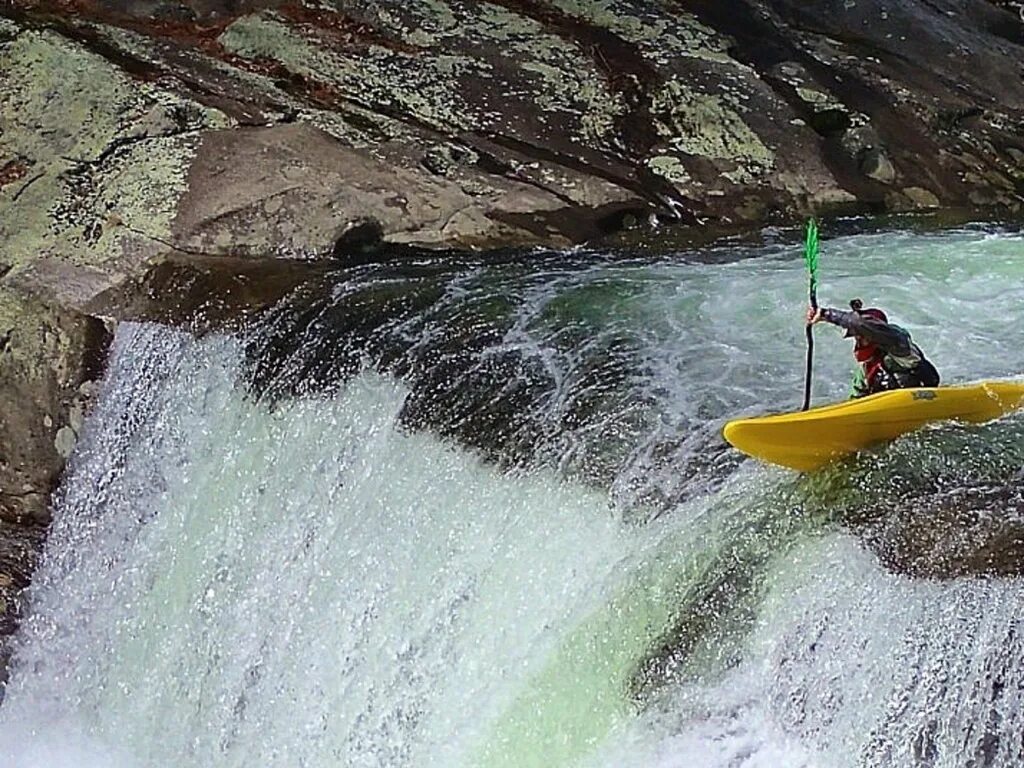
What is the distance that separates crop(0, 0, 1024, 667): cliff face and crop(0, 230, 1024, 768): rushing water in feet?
1.10

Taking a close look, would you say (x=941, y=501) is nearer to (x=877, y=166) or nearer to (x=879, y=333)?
(x=879, y=333)

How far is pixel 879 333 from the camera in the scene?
11.2 feet

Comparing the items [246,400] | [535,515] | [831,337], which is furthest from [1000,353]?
[246,400]

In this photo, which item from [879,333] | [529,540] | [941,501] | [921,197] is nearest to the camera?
[941,501]

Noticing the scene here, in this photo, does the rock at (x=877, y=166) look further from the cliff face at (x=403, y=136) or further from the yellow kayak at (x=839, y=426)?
the yellow kayak at (x=839, y=426)

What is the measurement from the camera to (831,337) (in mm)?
4578

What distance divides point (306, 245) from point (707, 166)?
1.85 m

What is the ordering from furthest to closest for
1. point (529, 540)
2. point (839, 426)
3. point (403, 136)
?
1. point (403, 136)
2. point (529, 540)
3. point (839, 426)

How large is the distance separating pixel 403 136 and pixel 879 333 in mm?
3079

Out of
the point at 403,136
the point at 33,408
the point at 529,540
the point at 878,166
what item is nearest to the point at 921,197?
the point at 878,166

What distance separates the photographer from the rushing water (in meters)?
3.03

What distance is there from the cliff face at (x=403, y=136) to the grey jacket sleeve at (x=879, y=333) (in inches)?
90.5

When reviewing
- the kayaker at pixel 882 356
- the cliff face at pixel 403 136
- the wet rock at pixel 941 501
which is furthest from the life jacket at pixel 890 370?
the cliff face at pixel 403 136

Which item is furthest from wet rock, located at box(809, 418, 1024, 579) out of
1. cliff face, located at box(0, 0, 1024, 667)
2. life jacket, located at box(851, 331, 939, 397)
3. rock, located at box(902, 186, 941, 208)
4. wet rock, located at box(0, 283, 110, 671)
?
wet rock, located at box(0, 283, 110, 671)
